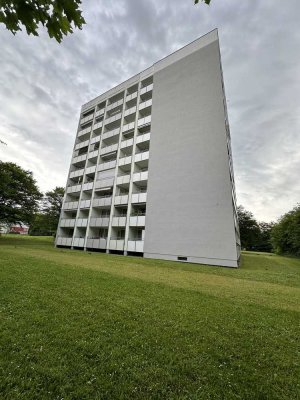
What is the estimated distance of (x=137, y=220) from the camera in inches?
937

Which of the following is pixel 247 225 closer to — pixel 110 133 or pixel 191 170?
pixel 191 170

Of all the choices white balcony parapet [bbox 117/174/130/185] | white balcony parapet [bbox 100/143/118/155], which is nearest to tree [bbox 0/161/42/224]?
white balcony parapet [bbox 100/143/118/155]

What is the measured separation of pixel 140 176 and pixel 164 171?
3.51 m

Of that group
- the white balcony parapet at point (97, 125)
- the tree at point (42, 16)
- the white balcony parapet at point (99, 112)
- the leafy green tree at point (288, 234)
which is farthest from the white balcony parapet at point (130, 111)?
the leafy green tree at point (288, 234)

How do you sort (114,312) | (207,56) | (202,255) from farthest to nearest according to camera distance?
(207,56), (202,255), (114,312)

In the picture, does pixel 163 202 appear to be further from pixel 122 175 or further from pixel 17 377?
pixel 17 377

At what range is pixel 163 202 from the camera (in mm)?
22266

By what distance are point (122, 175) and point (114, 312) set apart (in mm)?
22396

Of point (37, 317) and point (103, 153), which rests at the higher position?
point (103, 153)

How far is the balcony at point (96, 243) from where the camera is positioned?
25936 mm

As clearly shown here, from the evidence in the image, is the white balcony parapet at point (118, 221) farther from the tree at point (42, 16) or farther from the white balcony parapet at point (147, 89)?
the tree at point (42, 16)

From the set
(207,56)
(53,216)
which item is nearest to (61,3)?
(207,56)

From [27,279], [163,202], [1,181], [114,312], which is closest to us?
[114,312]

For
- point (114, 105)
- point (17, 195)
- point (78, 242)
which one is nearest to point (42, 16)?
point (78, 242)
